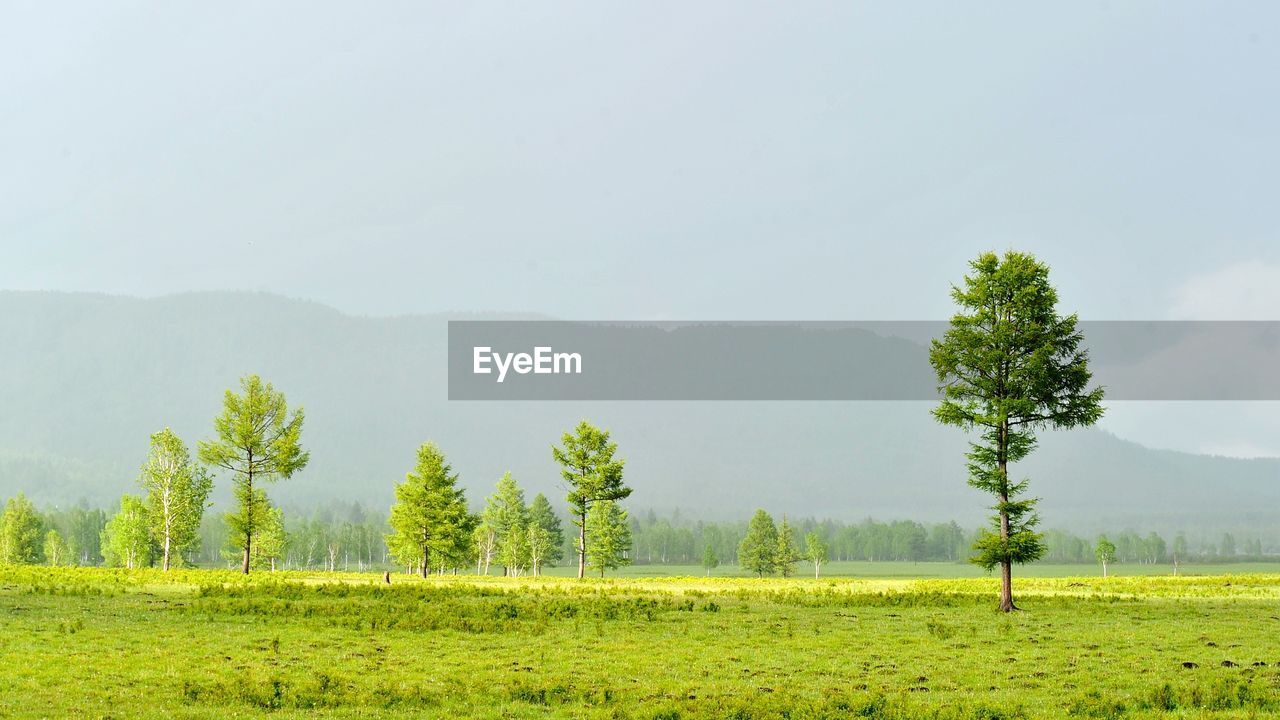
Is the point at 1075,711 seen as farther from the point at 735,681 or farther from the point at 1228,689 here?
the point at 735,681

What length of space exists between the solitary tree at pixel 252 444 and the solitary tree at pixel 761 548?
8569 centimetres

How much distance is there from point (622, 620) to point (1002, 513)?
1912 cm

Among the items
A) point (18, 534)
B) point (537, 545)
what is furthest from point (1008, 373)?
point (18, 534)

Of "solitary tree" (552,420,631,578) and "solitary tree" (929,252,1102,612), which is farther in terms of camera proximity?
"solitary tree" (552,420,631,578)

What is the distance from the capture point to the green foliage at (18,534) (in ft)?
384

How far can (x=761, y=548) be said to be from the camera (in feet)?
464

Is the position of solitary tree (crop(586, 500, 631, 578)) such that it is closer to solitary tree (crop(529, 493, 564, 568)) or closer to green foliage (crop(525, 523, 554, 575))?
green foliage (crop(525, 523, 554, 575))

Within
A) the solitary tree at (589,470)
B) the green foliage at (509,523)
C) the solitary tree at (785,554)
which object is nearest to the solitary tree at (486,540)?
the green foliage at (509,523)

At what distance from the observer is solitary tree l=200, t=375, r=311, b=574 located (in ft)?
219

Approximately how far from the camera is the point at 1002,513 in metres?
44.7

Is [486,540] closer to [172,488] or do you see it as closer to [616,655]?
[172,488]

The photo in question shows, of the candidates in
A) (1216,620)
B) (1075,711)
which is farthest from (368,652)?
(1216,620)

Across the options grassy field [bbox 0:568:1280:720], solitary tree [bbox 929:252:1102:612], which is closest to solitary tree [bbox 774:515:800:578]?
grassy field [bbox 0:568:1280:720]

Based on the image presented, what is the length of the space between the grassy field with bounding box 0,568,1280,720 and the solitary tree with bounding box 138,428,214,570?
93.8ft
